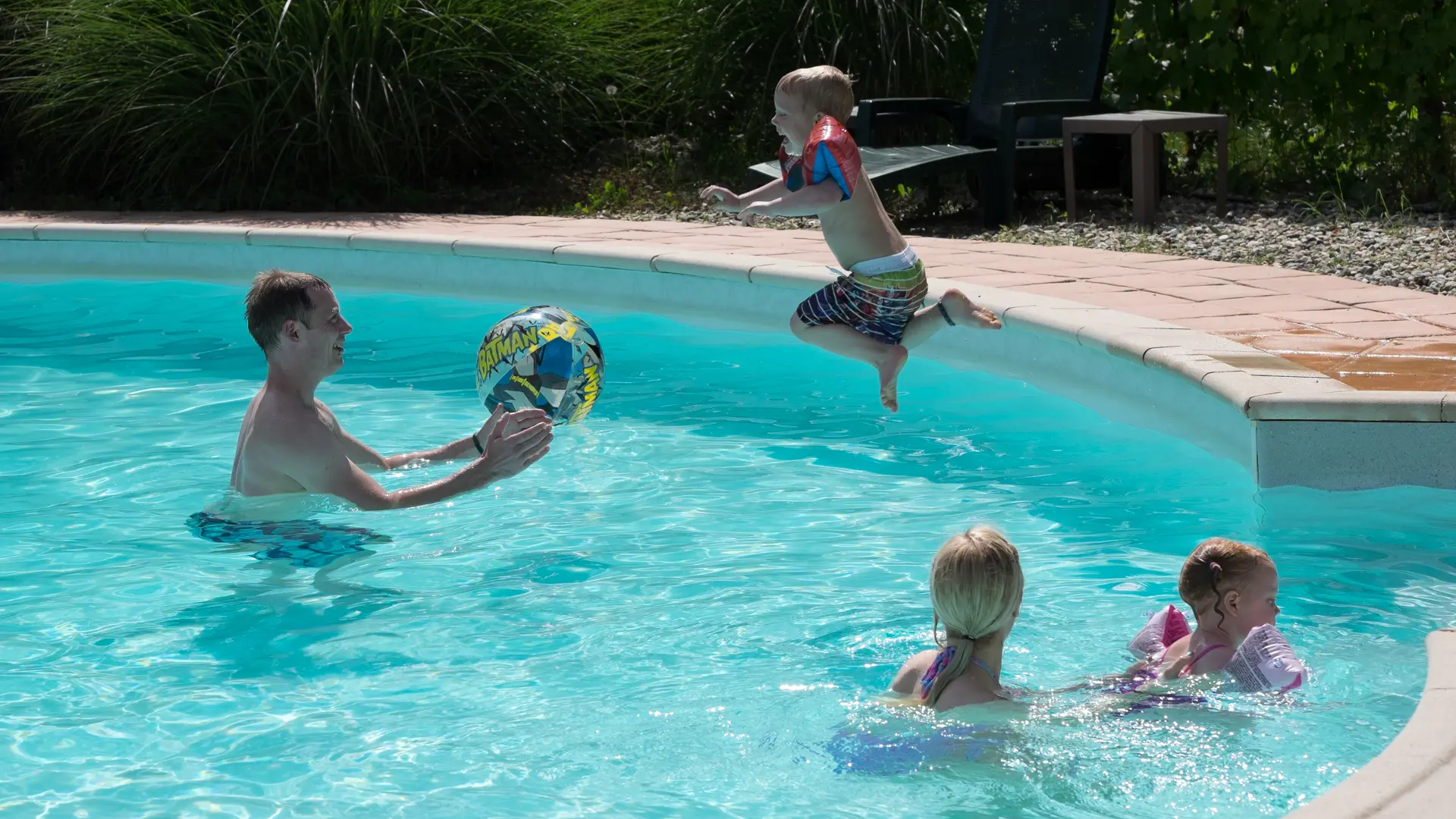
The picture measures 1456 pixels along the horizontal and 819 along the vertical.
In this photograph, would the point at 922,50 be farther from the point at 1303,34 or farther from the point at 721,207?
the point at 721,207

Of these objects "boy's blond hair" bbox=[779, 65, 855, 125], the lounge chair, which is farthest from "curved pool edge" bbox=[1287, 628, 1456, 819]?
the lounge chair

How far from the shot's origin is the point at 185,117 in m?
11.1

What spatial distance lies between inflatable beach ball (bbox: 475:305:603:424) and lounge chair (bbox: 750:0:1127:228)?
4.83 metres

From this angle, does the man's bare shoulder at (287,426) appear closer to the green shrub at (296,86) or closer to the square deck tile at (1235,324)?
the square deck tile at (1235,324)

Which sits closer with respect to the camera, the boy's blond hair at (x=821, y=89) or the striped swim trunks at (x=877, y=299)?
the boy's blond hair at (x=821, y=89)

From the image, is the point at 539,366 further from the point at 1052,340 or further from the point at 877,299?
the point at 1052,340

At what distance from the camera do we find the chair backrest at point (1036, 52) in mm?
10461

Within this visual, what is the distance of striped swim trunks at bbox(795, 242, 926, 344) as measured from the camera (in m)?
5.63

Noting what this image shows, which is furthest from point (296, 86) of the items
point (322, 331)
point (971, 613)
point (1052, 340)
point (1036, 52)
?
point (971, 613)

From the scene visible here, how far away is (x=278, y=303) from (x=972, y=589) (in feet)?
7.33

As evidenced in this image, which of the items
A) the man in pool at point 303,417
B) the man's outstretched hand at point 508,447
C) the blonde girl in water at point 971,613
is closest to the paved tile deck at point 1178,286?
the blonde girl in water at point 971,613

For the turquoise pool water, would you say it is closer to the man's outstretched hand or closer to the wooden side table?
the man's outstretched hand

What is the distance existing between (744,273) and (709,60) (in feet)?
14.1

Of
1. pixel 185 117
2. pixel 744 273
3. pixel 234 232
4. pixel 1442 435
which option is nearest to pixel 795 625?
pixel 1442 435
